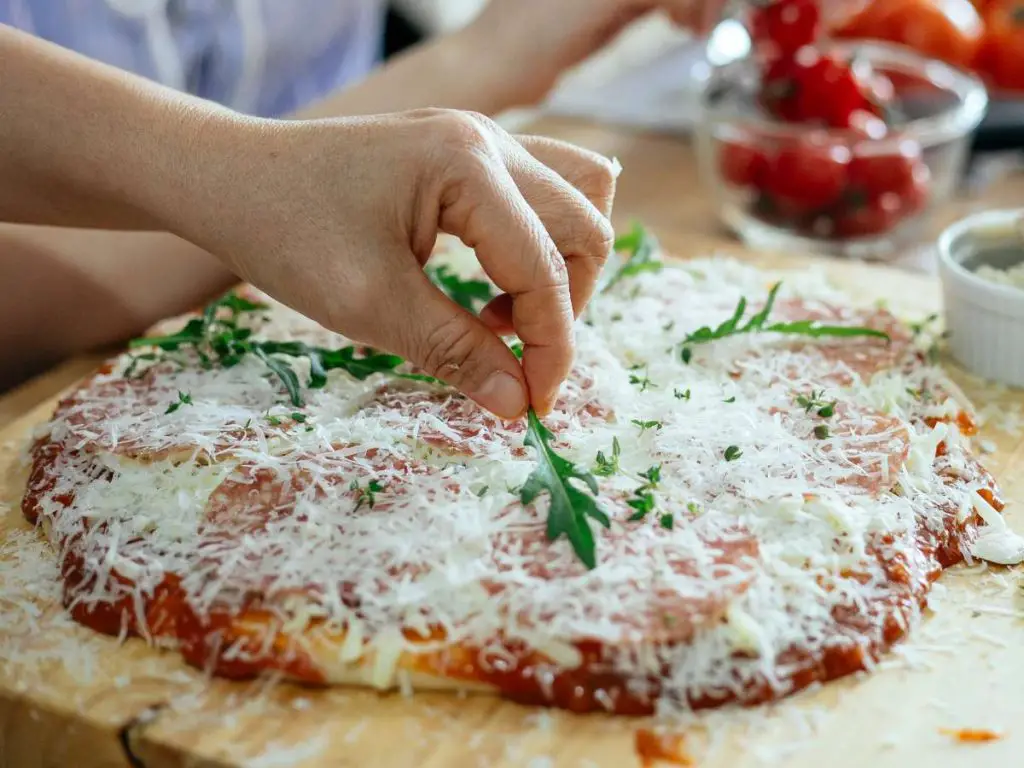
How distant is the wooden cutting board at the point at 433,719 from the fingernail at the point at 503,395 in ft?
1.01

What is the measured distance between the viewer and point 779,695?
3.54ft

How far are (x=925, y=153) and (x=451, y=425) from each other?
48.4 inches

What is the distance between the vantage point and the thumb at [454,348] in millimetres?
1160

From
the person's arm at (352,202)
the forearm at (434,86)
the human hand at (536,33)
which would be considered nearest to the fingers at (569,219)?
the person's arm at (352,202)

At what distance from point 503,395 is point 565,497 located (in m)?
0.13

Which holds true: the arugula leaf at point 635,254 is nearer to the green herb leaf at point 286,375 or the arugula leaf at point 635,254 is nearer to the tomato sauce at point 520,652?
the green herb leaf at point 286,375

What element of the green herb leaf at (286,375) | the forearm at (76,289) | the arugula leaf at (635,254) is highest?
the arugula leaf at (635,254)

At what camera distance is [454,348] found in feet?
3.88

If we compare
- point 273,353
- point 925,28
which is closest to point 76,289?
point 273,353

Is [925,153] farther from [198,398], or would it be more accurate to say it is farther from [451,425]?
[198,398]

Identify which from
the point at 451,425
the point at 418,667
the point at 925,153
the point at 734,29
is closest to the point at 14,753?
the point at 418,667

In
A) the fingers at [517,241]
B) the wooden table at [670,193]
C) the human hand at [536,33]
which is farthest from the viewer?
the human hand at [536,33]

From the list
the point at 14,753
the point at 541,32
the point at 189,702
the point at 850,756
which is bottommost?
the point at 14,753

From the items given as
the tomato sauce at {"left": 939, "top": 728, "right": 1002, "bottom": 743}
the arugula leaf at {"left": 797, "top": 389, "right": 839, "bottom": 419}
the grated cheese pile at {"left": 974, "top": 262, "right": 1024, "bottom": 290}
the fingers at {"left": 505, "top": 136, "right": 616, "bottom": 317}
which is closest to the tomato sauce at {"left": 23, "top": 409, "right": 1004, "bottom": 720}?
the tomato sauce at {"left": 939, "top": 728, "right": 1002, "bottom": 743}
